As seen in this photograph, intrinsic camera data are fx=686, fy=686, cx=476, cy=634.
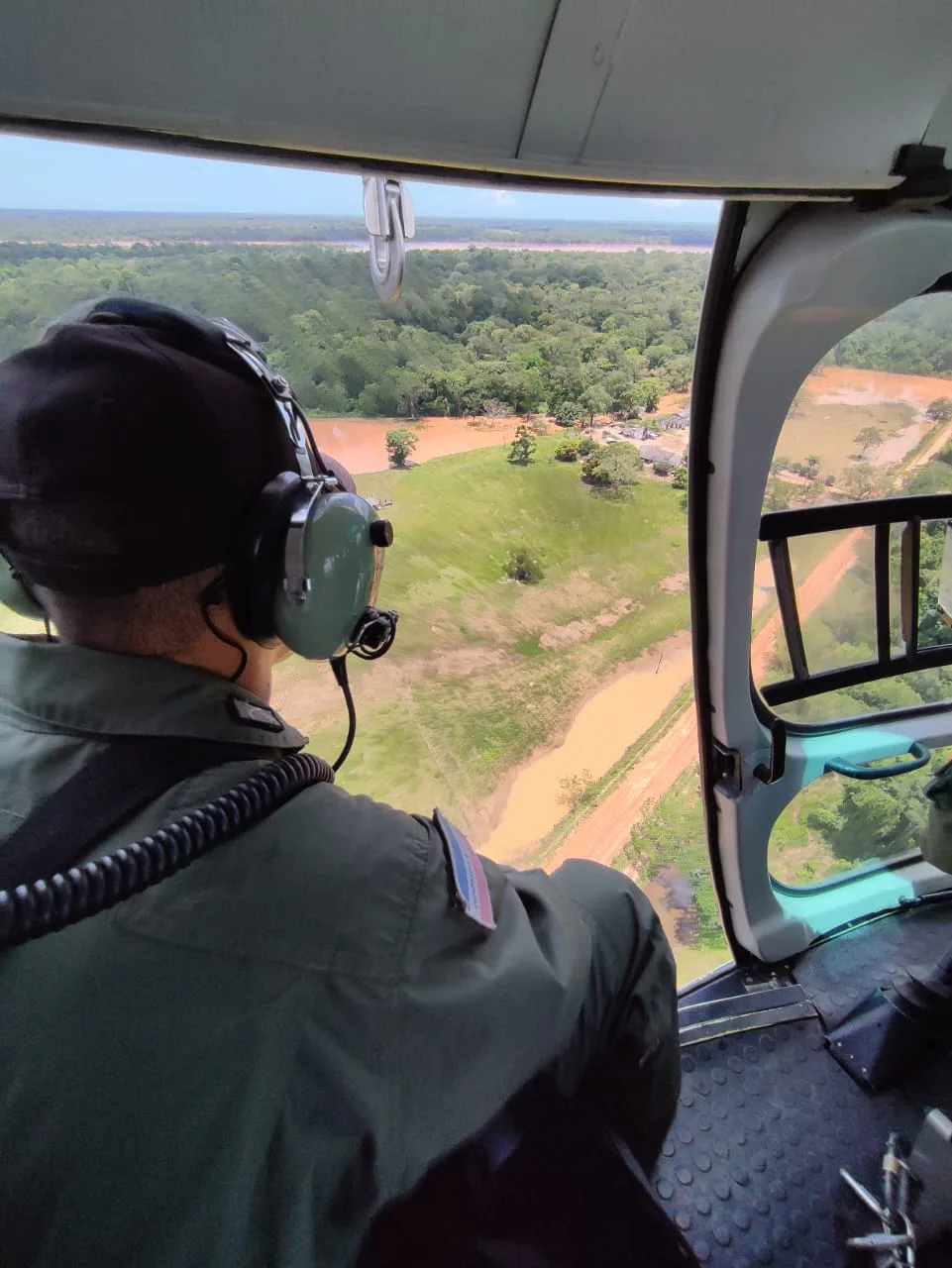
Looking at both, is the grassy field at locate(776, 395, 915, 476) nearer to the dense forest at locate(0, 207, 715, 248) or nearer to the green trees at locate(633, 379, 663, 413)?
the green trees at locate(633, 379, 663, 413)

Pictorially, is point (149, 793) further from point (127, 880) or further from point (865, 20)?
point (865, 20)

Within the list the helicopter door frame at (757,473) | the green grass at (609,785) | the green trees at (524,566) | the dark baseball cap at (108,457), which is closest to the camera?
the dark baseball cap at (108,457)

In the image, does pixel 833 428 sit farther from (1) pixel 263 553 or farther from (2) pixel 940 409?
(1) pixel 263 553

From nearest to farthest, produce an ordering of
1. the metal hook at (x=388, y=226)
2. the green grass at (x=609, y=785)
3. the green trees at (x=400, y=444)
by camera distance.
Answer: the metal hook at (x=388, y=226) → the green trees at (x=400, y=444) → the green grass at (x=609, y=785)

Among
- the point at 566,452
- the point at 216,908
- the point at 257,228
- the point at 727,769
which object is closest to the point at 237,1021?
the point at 216,908

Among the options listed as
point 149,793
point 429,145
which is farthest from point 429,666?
point 429,145

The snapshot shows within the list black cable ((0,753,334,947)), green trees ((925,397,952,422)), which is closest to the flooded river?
green trees ((925,397,952,422))

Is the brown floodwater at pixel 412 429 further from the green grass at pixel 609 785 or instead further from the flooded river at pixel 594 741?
the green grass at pixel 609 785

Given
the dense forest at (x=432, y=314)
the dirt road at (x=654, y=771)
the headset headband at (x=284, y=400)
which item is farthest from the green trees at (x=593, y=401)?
the headset headband at (x=284, y=400)
